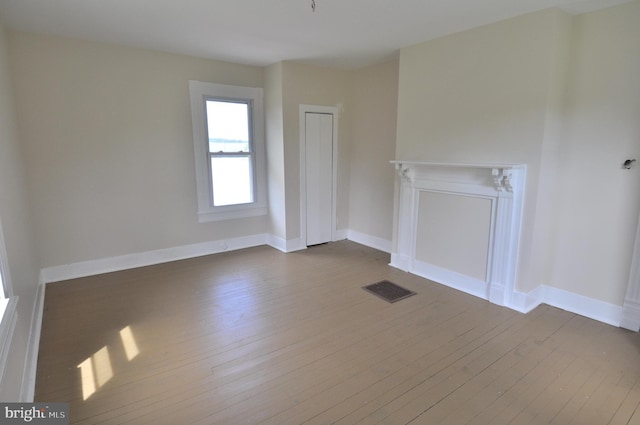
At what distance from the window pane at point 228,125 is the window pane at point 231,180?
0.50 feet

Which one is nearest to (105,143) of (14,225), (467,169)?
(14,225)

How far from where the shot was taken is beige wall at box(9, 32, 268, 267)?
334 centimetres

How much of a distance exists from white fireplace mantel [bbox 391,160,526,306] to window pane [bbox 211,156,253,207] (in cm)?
208

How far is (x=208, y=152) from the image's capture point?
432 cm

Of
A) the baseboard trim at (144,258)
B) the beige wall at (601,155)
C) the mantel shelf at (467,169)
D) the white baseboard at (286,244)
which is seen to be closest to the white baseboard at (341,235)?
the white baseboard at (286,244)

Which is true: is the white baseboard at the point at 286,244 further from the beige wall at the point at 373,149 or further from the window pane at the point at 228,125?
the window pane at the point at 228,125

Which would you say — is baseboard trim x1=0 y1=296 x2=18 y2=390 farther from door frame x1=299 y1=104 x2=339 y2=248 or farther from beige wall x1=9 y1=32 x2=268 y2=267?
door frame x1=299 y1=104 x2=339 y2=248

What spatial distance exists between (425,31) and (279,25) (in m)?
1.33

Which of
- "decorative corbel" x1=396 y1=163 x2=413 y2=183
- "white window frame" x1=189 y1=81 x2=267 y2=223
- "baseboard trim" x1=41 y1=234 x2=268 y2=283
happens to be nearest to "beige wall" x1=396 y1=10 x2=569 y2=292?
"decorative corbel" x1=396 y1=163 x2=413 y2=183

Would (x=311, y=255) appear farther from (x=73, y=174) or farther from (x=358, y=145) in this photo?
(x=73, y=174)

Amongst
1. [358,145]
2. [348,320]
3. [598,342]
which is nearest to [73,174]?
[348,320]

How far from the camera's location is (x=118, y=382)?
2072 mm

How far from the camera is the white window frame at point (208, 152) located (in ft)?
13.7

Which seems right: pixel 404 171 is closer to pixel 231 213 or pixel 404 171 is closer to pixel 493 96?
pixel 493 96
